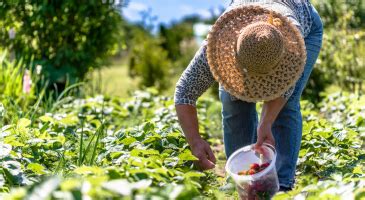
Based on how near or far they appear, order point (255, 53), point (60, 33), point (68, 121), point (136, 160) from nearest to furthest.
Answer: point (136, 160) < point (255, 53) < point (68, 121) < point (60, 33)

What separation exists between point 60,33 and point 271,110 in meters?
4.13

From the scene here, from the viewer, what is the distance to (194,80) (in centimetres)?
317

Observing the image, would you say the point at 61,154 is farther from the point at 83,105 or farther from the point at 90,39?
the point at 90,39

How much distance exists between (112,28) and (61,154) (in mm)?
3611

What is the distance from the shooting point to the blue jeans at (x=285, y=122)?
11.2 ft

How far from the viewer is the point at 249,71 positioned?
9.55ft

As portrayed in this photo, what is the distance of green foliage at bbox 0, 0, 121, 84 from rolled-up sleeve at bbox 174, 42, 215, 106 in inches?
137

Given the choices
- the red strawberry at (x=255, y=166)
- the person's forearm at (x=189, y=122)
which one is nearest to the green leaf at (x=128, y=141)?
the person's forearm at (x=189, y=122)

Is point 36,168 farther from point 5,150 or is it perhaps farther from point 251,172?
point 251,172

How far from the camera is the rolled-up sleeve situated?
124 inches

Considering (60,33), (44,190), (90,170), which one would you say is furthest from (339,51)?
(44,190)

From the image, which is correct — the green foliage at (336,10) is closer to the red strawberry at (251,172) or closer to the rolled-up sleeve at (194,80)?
the rolled-up sleeve at (194,80)

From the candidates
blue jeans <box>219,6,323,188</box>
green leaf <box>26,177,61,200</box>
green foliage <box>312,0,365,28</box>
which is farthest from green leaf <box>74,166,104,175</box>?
green foliage <box>312,0,365,28</box>

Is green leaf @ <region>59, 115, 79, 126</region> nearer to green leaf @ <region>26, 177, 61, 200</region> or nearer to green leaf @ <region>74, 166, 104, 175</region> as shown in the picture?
green leaf @ <region>74, 166, 104, 175</region>
